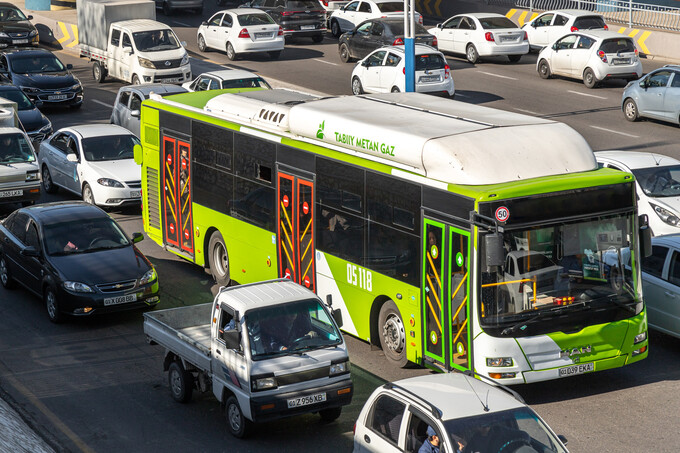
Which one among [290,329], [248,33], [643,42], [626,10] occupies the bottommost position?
[290,329]

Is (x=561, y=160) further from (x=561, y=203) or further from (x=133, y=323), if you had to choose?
(x=133, y=323)

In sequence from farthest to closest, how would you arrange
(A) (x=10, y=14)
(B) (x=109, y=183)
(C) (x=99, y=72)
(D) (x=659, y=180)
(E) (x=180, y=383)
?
(A) (x=10, y=14)
(C) (x=99, y=72)
(B) (x=109, y=183)
(D) (x=659, y=180)
(E) (x=180, y=383)

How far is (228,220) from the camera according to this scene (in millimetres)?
17141

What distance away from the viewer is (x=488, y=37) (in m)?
36.4

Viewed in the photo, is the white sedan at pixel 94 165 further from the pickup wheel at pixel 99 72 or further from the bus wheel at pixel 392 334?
the pickup wheel at pixel 99 72

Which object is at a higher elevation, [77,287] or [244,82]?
[244,82]

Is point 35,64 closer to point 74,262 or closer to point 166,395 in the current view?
point 74,262

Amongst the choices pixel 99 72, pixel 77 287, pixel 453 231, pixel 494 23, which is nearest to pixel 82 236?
pixel 77 287

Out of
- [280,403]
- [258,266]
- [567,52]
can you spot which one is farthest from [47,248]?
[567,52]

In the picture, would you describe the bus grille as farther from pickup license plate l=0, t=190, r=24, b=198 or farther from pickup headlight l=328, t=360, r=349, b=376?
pickup headlight l=328, t=360, r=349, b=376

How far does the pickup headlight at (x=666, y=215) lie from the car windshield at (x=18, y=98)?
1760 cm

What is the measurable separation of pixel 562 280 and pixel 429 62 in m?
18.9

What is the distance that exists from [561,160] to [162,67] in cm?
2233

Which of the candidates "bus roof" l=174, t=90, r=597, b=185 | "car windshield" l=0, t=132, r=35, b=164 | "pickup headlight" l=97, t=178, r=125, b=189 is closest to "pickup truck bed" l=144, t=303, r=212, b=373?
"bus roof" l=174, t=90, r=597, b=185
